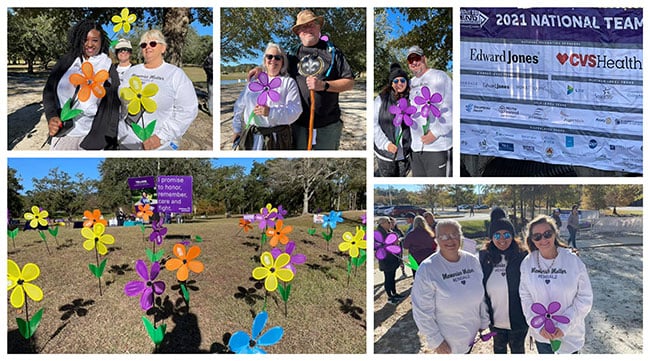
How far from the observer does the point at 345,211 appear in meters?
4.21

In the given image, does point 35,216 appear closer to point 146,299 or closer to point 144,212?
point 144,212

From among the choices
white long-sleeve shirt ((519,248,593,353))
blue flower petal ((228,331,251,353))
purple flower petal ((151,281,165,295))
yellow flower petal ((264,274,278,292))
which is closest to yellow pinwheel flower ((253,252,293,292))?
yellow flower petal ((264,274,278,292))

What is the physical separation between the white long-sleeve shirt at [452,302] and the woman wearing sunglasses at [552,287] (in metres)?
0.39

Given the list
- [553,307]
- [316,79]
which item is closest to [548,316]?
[553,307]

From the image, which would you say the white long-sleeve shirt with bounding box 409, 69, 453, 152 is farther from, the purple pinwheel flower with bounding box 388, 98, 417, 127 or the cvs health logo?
the cvs health logo

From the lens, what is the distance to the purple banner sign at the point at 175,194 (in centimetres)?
405

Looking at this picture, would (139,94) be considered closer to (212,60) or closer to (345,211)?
(212,60)

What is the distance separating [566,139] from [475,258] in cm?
138

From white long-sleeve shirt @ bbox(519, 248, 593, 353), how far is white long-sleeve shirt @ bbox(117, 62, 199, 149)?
9.87 ft

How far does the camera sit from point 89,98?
3.88 m

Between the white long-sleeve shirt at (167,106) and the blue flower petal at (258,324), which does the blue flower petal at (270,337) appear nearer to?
the blue flower petal at (258,324)

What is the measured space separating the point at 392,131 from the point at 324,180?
73cm

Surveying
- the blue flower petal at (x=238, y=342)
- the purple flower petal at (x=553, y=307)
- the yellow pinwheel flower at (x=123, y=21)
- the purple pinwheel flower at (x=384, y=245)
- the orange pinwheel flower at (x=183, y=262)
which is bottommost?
the blue flower petal at (x=238, y=342)

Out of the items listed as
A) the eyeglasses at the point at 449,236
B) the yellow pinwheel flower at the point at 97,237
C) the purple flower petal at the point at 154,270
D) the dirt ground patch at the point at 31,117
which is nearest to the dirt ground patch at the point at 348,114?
the dirt ground patch at the point at 31,117
